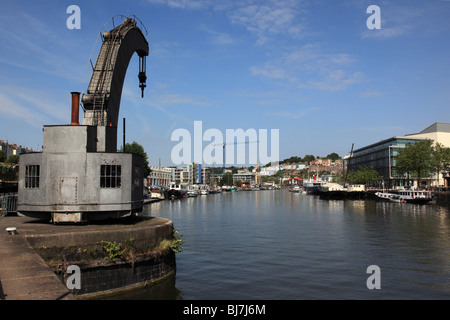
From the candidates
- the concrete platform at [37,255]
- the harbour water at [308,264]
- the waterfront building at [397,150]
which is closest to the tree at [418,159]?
the waterfront building at [397,150]

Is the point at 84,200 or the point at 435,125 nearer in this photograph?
the point at 84,200

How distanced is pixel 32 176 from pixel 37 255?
7162 millimetres

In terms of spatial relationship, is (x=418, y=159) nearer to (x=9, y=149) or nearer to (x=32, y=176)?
(x=32, y=176)

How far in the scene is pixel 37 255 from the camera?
12531 millimetres

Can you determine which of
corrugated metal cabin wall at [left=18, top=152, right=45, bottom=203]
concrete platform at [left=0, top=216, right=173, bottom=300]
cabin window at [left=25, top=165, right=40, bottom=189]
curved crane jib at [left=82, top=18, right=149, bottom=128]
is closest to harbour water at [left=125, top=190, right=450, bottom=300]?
concrete platform at [left=0, top=216, right=173, bottom=300]

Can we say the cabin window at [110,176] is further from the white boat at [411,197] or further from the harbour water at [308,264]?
the white boat at [411,197]

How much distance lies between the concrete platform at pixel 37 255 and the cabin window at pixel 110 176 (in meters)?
2.24

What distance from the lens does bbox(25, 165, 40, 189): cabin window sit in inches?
717

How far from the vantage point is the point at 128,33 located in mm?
27016

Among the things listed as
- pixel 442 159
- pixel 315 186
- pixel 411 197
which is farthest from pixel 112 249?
pixel 315 186
